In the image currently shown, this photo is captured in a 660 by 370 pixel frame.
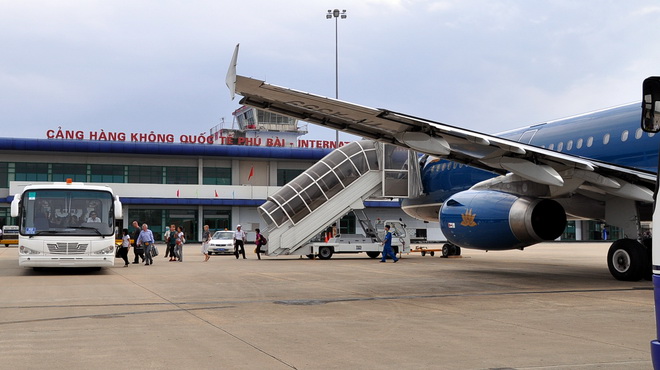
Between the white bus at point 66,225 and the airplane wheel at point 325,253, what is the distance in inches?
461

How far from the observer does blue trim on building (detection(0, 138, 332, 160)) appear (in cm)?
5838

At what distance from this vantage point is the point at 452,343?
8344 mm

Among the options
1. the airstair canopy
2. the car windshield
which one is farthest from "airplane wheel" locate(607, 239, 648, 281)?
the car windshield

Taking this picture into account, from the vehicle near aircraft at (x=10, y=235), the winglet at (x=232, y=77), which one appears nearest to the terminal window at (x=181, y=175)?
the vehicle near aircraft at (x=10, y=235)

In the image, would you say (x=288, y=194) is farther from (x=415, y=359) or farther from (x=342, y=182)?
(x=415, y=359)

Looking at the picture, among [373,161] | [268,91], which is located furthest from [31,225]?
[373,161]

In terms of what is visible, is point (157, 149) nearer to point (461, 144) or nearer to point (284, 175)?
point (284, 175)

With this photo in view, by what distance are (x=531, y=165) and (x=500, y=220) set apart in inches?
109

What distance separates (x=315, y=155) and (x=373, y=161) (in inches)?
1375

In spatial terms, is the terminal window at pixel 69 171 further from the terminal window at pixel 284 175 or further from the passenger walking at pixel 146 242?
the passenger walking at pixel 146 242

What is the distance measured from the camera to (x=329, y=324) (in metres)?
10.0

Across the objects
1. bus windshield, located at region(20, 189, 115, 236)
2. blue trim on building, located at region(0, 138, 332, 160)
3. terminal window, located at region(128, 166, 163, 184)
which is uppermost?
blue trim on building, located at region(0, 138, 332, 160)

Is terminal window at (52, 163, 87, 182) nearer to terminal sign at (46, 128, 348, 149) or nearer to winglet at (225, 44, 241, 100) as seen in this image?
terminal sign at (46, 128, 348, 149)

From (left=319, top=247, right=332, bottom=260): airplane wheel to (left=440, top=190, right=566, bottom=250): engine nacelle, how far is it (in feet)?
44.0
